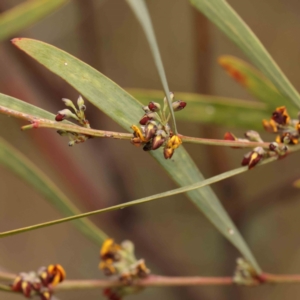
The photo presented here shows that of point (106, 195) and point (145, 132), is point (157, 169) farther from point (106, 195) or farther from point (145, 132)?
point (145, 132)

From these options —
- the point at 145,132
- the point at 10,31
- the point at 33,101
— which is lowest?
the point at 145,132

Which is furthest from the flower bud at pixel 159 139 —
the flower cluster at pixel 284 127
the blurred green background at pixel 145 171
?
the blurred green background at pixel 145 171

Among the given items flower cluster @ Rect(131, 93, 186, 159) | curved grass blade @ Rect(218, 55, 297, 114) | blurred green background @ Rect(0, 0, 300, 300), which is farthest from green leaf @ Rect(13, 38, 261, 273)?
blurred green background @ Rect(0, 0, 300, 300)

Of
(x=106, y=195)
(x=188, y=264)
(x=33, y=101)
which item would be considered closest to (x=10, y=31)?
(x=33, y=101)

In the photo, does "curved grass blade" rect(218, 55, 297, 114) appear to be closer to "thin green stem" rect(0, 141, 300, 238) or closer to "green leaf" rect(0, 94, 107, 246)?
"thin green stem" rect(0, 141, 300, 238)

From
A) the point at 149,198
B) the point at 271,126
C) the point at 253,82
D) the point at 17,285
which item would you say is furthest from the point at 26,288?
the point at 253,82

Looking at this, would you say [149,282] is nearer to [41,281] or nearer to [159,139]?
[41,281]
